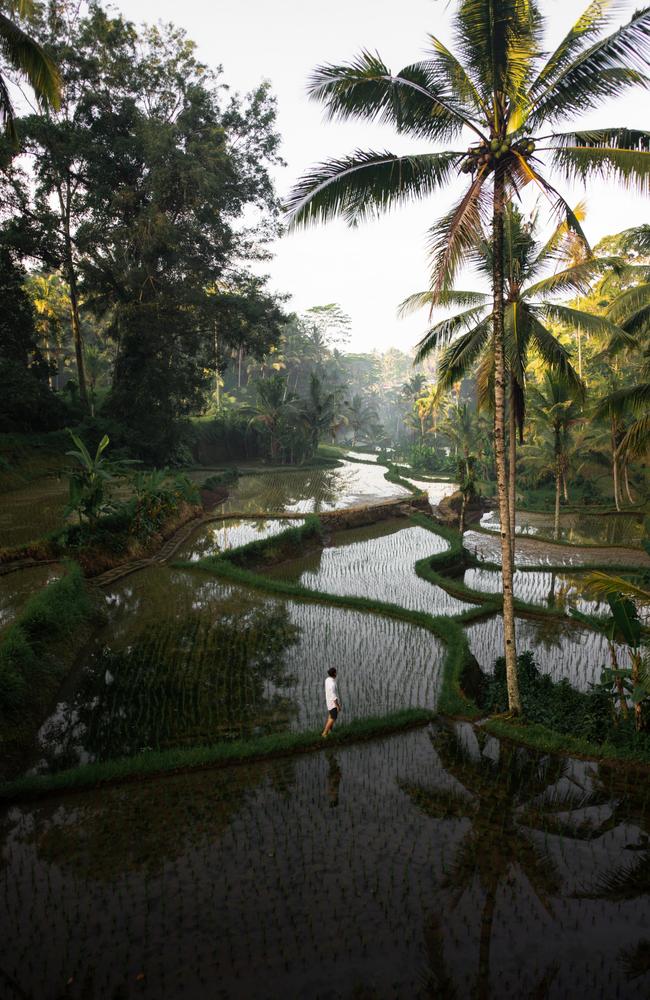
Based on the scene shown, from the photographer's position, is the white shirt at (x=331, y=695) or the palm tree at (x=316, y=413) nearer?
the white shirt at (x=331, y=695)

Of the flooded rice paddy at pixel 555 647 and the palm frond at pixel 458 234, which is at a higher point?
the palm frond at pixel 458 234

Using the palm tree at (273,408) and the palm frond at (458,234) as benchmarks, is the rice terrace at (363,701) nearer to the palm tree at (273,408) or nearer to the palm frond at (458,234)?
the palm frond at (458,234)

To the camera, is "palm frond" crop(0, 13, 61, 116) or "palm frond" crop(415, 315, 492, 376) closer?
"palm frond" crop(0, 13, 61, 116)

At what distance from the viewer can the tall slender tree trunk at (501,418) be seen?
6297 mm

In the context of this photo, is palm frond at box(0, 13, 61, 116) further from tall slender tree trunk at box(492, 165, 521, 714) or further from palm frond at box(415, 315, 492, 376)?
palm frond at box(415, 315, 492, 376)

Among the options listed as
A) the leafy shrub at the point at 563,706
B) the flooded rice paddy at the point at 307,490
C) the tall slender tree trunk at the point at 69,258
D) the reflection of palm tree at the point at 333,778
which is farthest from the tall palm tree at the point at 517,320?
the tall slender tree trunk at the point at 69,258

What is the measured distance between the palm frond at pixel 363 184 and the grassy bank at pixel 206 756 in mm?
5676

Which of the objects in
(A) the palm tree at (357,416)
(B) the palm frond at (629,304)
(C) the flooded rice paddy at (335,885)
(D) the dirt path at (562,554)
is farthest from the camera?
(A) the palm tree at (357,416)

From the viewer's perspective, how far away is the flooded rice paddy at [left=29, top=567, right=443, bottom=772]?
6230mm

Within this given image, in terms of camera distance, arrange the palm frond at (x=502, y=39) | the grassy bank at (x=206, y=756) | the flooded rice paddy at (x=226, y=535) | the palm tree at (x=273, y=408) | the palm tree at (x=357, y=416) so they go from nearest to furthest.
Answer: the grassy bank at (x=206, y=756), the palm frond at (x=502, y=39), the flooded rice paddy at (x=226, y=535), the palm tree at (x=273, y=408), the palm tree at (x=357, y=416)

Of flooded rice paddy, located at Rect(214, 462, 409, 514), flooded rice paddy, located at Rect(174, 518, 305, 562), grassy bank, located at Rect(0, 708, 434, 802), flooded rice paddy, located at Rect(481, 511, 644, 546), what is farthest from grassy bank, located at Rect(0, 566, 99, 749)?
flooded rice paddy, located at Rect(481, 511, 644, 546)

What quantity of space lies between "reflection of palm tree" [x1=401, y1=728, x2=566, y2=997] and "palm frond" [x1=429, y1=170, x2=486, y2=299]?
16.4ft

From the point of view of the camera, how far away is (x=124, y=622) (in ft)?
30.4

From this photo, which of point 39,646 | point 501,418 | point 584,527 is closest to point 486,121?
point 501,418
